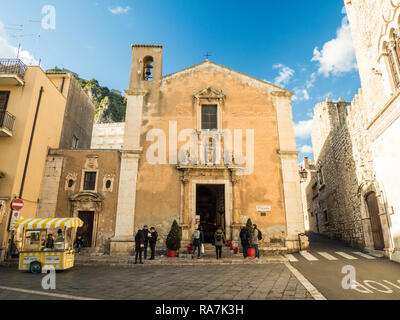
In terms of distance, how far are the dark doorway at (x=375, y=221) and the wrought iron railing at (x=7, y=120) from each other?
62.0 ft

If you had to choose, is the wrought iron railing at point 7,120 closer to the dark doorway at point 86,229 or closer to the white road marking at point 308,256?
the dark doorway at point 86,229

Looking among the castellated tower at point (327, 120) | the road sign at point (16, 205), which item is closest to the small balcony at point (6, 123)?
the road sign at point (16, 205)

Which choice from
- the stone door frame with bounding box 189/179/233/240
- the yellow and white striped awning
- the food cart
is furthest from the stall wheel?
the stone door frame with bounding box 189/179/233/240

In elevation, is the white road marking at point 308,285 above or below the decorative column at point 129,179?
below

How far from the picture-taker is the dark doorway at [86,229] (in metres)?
14.0

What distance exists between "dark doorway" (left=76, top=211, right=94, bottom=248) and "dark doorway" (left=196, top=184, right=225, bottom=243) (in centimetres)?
664

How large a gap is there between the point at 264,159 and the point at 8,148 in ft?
45.3

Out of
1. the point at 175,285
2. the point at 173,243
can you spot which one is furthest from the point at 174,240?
the point at 175,285

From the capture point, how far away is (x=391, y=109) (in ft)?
33.9

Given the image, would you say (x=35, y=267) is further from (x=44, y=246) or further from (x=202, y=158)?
(x=202, y=158)

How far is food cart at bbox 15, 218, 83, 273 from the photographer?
9469 millimetres
